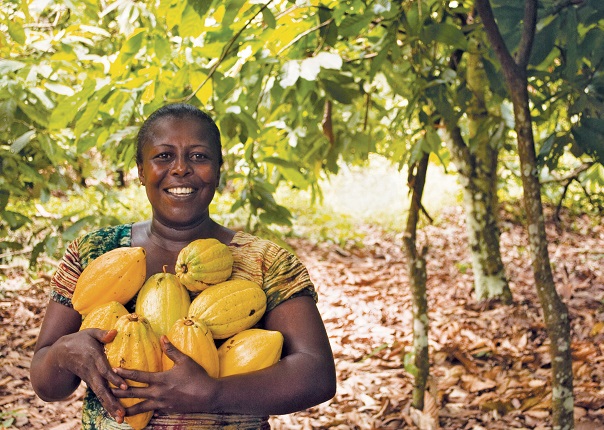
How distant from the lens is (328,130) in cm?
279

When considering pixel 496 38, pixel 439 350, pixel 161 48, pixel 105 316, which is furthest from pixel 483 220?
pixel 105 316

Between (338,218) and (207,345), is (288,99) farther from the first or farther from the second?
(338,218)

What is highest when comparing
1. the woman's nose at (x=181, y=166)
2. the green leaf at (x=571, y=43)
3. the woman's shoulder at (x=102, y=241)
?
the green leaf at (x=571, y=43)

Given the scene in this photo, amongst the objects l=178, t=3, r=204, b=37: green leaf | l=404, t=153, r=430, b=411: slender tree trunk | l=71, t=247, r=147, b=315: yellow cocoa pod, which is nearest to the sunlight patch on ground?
l=404, t=153, r=430, b=411: slender tree trunk

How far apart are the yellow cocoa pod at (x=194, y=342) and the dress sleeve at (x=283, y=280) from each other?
0.25 meters

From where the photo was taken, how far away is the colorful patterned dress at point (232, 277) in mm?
1299

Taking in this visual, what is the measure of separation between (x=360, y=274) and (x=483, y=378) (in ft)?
8.31

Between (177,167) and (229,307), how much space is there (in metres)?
0.35

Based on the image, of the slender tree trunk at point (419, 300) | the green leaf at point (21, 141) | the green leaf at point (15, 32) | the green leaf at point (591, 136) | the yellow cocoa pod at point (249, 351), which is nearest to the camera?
the yellow cocoa pod at point (249, 351)

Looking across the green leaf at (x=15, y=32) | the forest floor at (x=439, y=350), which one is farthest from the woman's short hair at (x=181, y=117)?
the forest floor at (x=439, y=350)

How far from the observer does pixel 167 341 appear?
1.11 meters

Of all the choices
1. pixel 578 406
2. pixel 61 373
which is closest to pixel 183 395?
pixel 61 373

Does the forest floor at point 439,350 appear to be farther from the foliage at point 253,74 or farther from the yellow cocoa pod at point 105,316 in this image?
the yellow cocoa pod at point 105,316

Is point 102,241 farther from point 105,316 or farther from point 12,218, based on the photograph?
point 12,218
